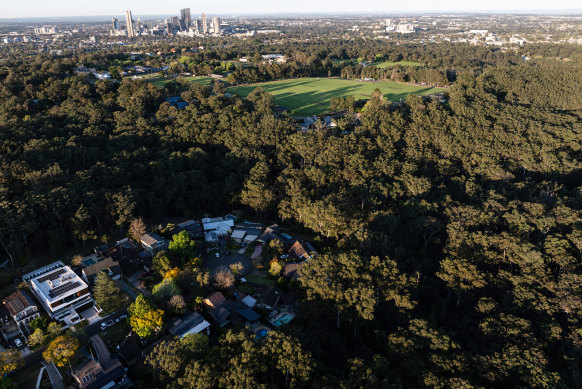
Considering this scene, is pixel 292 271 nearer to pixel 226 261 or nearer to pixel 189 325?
pixel 226 261

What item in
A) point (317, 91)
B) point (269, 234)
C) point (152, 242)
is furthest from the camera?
point (317, 91)

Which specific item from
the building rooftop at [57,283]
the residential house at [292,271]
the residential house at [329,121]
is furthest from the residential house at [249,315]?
the residential house at [329,121]

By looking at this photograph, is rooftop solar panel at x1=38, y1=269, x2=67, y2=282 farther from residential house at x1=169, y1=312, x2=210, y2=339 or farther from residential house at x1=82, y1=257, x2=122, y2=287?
residential house at x1=169, y1=312, x2=210, y2=339

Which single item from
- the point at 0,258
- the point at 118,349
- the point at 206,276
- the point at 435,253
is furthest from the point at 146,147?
the point at 435,253

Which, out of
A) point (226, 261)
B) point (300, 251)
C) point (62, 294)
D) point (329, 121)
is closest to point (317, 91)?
point (329, 121)

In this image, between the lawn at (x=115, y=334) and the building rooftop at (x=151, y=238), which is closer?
the lawn at (x=115, y=334)

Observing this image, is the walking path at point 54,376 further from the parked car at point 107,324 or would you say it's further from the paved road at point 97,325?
the parked car at point 107,324

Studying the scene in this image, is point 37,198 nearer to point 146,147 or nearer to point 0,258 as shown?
point 0,258
